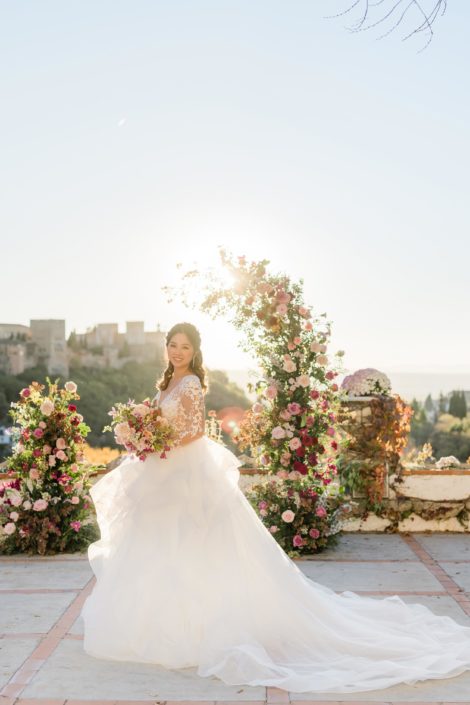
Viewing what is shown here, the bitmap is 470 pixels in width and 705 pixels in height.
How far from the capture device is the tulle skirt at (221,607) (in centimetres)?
437

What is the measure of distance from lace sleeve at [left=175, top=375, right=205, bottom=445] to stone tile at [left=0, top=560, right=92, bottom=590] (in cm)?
204

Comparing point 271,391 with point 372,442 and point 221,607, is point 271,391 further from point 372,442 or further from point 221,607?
point 221,607

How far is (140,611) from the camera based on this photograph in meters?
4.66

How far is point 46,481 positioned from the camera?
7.77 metres

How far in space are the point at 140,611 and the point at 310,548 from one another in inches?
123

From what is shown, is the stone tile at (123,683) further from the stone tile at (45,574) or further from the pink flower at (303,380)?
the pink flower at (303,380)

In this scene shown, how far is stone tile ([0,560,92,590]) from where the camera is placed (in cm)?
644

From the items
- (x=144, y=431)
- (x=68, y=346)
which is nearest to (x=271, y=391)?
(x=144, y=431)

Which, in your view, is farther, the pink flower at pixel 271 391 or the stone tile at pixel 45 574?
the pink flower at pixel 271 391

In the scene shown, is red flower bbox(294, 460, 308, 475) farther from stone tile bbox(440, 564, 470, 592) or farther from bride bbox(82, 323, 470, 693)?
bride bbox(82, 323, 470, 693)

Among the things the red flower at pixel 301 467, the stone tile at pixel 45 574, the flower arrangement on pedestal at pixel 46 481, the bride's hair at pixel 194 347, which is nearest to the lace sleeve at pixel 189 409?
the bride's hair at pixel 194 347

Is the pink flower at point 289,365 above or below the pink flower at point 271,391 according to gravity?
above

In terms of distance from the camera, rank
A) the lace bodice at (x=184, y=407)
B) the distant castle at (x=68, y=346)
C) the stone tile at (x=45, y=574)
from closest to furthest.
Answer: the lace bodice at (x=184, y=407), the stone tile at (x=45, y=574), the distant castle at (x=68, y=346)

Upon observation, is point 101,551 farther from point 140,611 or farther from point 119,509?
point 140,611
